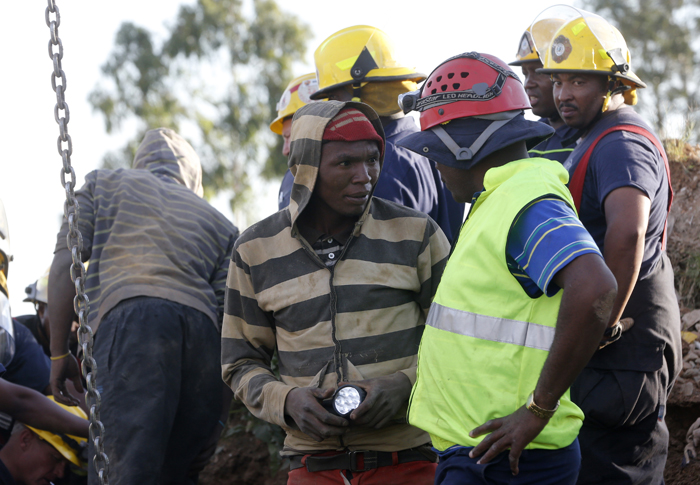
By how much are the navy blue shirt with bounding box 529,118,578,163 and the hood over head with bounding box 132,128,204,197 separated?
96.0 inches

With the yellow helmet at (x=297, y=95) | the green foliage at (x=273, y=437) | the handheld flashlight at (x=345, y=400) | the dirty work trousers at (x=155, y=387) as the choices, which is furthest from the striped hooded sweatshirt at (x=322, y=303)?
the green foliage at (x=273, y=437)

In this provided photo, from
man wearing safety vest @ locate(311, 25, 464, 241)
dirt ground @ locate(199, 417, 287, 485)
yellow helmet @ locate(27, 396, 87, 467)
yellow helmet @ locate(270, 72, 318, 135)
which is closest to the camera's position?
man wearing safety vest @ locate(311, 25, 464, 241)

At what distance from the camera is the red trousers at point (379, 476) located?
2818mm

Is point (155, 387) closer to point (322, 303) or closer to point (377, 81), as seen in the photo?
point (322, 303)

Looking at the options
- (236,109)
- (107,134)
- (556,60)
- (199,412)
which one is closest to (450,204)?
(556,60)

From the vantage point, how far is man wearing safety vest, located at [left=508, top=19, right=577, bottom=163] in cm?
394

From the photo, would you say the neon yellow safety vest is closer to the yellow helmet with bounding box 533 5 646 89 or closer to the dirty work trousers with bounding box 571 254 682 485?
the dirty work trousers with bounding box 571 254 682 485

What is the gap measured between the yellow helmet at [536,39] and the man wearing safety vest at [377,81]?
69cm

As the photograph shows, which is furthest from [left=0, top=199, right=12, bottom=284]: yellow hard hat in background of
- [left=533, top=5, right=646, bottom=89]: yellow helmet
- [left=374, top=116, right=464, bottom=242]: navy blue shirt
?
[left=533, top=5, right=646, bottom=89]: yellow helmet

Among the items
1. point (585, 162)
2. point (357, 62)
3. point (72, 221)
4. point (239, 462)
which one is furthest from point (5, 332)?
point (585, 162)

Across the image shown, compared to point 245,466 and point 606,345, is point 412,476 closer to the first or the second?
point 606,345

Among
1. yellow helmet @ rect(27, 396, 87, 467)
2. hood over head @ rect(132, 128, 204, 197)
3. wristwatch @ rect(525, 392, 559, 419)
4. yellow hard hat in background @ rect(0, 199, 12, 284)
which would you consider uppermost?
hood over head @ rect(132, 128, 204, 197)

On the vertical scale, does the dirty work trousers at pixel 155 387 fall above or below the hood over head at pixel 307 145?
below

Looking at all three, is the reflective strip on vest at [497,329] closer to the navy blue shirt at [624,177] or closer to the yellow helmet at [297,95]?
the navy blue shirt at [624,177]
